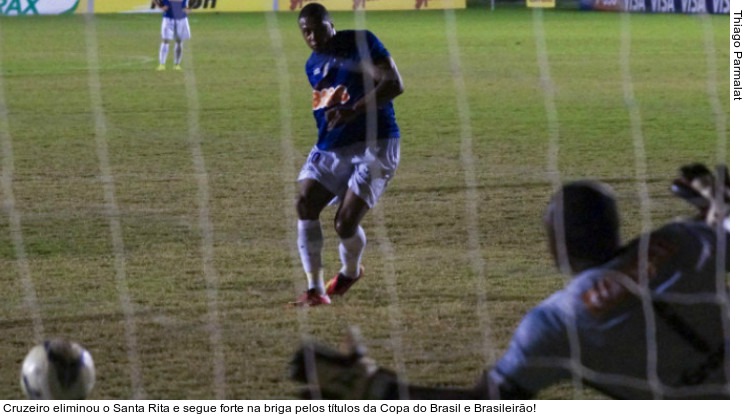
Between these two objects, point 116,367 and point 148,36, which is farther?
point 148,36

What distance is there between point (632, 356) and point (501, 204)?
6.58 m

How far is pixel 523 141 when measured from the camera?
45.4ft

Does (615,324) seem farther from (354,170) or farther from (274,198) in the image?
(274,198)

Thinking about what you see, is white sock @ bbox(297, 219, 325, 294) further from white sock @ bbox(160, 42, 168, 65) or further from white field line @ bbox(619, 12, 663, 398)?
white sock @ bbox(160, 42, 168, 65)

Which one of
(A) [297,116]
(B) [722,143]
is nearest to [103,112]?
(A) [297,116]

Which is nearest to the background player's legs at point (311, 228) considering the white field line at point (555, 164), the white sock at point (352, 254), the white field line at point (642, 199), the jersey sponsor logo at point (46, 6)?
the white sock at point (352, 254)

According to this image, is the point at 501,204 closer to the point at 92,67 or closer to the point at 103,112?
the point at 103,112

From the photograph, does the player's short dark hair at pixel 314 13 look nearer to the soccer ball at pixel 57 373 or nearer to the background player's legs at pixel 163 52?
the soccer ball at pixel 57 373

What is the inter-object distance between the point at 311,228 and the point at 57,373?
2.40m

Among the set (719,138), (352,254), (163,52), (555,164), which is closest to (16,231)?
(352,254)

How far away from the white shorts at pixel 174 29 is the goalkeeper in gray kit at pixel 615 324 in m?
19.2

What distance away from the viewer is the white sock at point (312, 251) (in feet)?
23.6

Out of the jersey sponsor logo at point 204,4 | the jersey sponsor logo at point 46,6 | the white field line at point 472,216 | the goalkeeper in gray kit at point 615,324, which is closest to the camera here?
the goalkeeper in gray kit at point 615,324

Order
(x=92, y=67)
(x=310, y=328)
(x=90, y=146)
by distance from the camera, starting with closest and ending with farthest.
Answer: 1. (x=310, y=328)
2. (x=90, y=146)
3. (x=92, y=67)
